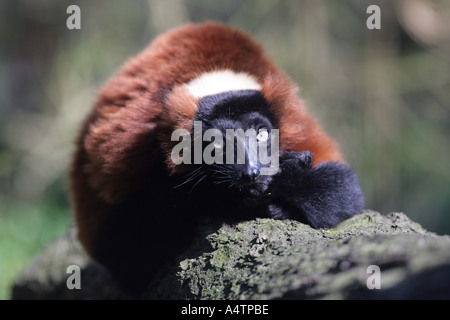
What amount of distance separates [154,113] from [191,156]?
1.26 ft

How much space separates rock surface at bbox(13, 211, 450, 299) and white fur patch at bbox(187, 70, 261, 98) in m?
0.76

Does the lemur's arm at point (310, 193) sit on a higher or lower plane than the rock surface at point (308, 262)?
higher

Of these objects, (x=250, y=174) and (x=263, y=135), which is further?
(x=263, y=135)

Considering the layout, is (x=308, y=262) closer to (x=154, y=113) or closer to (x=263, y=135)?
(x=263, y=135)

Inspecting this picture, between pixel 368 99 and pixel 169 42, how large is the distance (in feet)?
12.5

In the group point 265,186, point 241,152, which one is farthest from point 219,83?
point 265,186

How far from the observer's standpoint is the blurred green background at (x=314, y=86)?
602 cm

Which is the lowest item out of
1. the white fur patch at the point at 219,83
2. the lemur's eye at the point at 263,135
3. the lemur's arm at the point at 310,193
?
the lemur's arm at the point at 310,193

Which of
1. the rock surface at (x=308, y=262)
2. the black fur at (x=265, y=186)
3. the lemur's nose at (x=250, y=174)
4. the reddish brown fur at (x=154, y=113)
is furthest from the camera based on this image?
the reddish brown fur at (x=154, y=113)

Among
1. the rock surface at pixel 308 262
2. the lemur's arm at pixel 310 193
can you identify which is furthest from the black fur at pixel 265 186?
the rock surface at pixel 308 262

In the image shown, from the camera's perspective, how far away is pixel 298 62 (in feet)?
20.1

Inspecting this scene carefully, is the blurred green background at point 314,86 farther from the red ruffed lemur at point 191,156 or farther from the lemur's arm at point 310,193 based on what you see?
the lemur's arm at point 310,193

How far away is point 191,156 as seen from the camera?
250 cm
